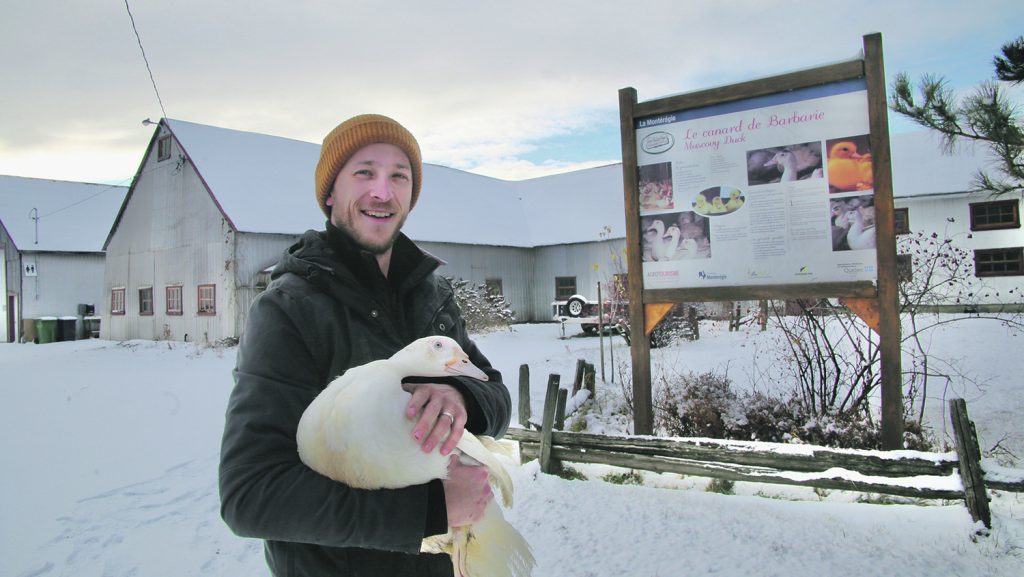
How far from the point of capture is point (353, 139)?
1.76 meters

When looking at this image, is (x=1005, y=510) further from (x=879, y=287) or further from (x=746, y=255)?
(x=746, y=255)

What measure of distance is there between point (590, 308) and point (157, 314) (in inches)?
628

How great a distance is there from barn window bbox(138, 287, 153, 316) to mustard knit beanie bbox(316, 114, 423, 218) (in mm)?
23619

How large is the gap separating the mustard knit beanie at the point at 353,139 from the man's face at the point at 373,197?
0.07 ft

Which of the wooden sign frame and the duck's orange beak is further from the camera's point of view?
the wooden sign frame

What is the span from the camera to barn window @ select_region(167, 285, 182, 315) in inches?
→ 798

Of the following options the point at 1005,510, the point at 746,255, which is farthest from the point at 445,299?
the point at 1005,510

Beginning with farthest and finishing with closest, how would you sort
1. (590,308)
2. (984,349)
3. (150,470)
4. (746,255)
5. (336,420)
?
(590,308) → (984,349) → (150,470) → (746,255) → (336,420)

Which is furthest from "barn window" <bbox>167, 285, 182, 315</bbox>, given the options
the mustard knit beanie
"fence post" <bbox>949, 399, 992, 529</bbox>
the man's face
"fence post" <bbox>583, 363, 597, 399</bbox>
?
"fence post" <bbox>949, 399, 992, 529</bbox>

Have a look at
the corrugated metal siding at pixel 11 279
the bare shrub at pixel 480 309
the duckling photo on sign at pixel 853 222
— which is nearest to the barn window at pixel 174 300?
the bare shrub at pixel 480 309

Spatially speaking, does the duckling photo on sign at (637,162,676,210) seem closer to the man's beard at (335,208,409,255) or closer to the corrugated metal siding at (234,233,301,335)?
the man's beard at (335,208,409,255)

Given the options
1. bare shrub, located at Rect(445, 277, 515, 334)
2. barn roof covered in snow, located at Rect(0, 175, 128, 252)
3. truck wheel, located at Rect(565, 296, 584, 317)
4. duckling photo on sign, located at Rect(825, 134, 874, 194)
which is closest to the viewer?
duckling photo on sign, located at Rect(825, 134, 874, 194)

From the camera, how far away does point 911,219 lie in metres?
23.3

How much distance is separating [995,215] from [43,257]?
1601 inches
